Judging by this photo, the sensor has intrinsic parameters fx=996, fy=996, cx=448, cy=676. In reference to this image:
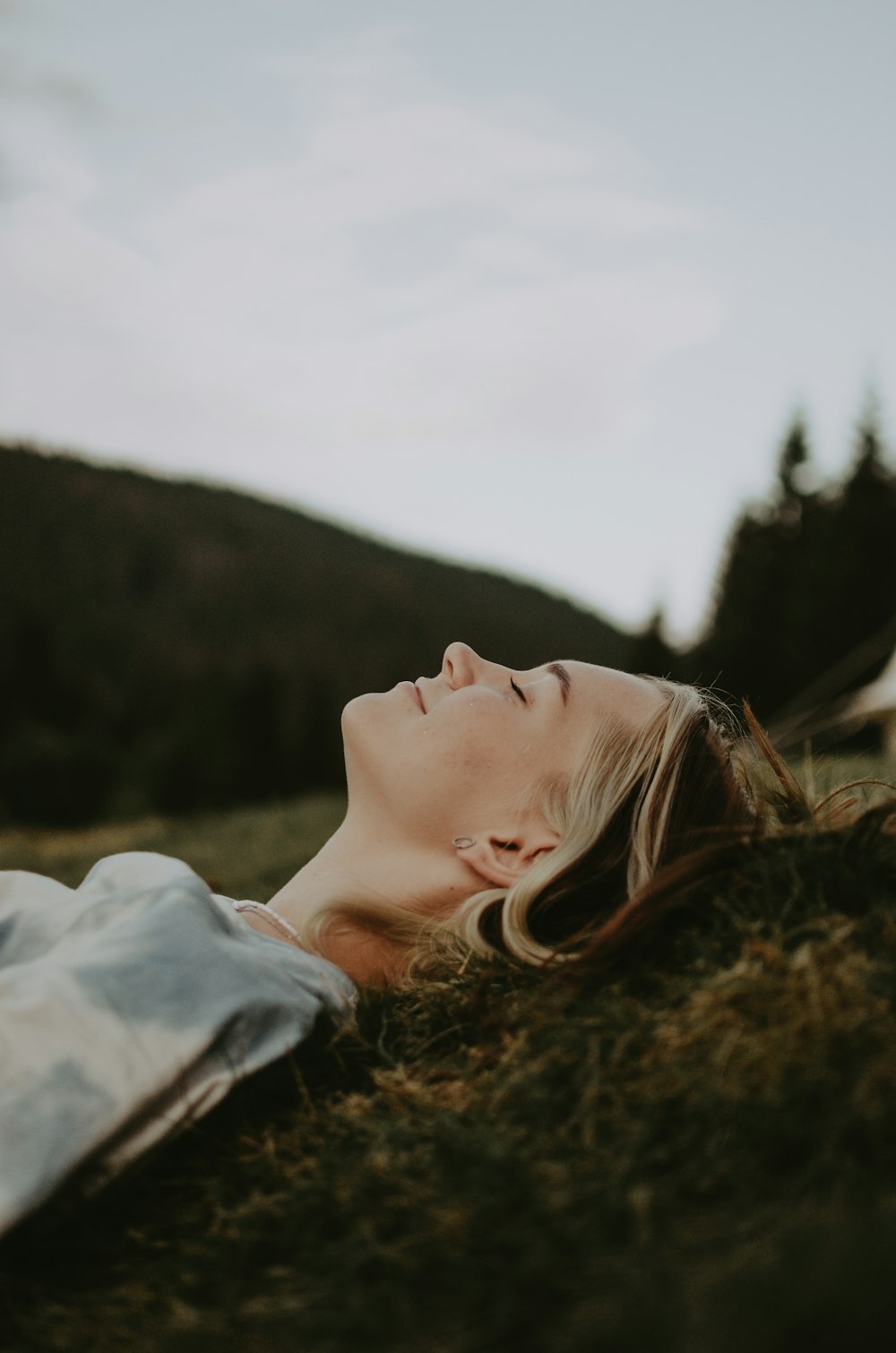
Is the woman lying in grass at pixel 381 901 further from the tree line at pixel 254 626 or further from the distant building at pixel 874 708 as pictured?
the tree line at pixel 254 626

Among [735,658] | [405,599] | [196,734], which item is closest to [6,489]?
[405,599]

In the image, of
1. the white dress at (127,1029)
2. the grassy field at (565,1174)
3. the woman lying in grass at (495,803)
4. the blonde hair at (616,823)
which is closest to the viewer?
the grassy field at (565,1174)

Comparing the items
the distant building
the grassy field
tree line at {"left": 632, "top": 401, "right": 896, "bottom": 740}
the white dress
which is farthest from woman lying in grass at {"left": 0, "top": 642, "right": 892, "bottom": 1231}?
tree line at {"left": 632, "top": 401, "right": 896, "bottom": 740}

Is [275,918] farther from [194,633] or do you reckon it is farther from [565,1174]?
[194,633]

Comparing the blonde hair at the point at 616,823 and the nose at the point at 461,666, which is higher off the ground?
the nose at the point at 461,666

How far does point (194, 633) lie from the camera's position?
6253cm

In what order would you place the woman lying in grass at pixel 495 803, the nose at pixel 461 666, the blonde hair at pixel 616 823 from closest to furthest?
the blonde hair at pixel 616 823 < the woman lying in grass at pixel 495 803 < the nose at pixel 461 666

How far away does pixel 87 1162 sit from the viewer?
180 cm

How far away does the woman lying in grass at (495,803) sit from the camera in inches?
107

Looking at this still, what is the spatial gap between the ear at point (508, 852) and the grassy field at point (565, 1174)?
1.87 ft

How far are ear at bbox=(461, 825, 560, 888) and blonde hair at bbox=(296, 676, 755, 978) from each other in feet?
0.15

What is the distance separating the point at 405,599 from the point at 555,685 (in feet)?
226

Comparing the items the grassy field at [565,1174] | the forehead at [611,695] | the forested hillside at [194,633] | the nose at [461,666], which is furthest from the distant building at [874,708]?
the forested hillside at [194,633]

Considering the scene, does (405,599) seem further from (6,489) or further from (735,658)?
(735,658)
